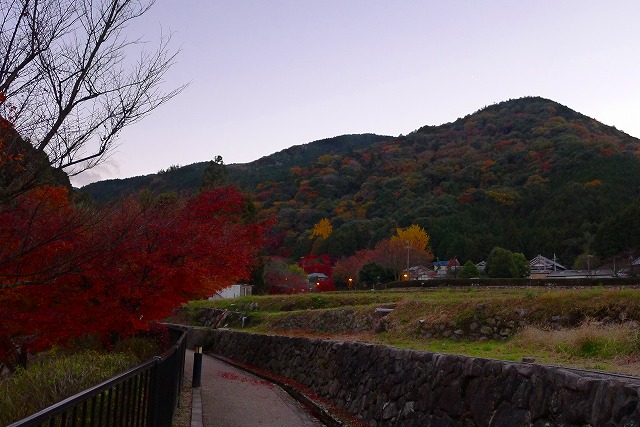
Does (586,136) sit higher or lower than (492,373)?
higher

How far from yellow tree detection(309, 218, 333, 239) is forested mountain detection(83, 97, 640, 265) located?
1.14m

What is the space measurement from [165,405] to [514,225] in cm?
6453

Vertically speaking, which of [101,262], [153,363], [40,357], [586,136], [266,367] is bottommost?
[266,367]

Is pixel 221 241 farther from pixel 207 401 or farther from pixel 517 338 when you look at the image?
pixel 517 338

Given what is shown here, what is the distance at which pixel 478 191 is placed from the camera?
8131 cm

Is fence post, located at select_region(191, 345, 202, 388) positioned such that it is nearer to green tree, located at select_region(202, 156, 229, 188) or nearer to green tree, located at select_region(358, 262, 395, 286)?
green tree, located at select_region(202, 156, 229, 188)

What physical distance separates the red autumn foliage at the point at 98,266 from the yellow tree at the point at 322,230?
202 ft

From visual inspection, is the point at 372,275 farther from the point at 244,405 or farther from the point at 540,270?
the point at 244,405

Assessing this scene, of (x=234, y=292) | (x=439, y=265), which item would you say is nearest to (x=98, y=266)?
(x=234, y=292)

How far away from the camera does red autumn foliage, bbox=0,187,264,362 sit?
9.16 m

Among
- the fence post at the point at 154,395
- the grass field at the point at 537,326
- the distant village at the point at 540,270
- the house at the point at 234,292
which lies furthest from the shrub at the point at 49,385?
the distant village at the point at 540,270

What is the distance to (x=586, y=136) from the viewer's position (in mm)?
101062

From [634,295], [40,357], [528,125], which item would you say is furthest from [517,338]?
[528,125]

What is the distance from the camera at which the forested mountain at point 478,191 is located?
210ft
